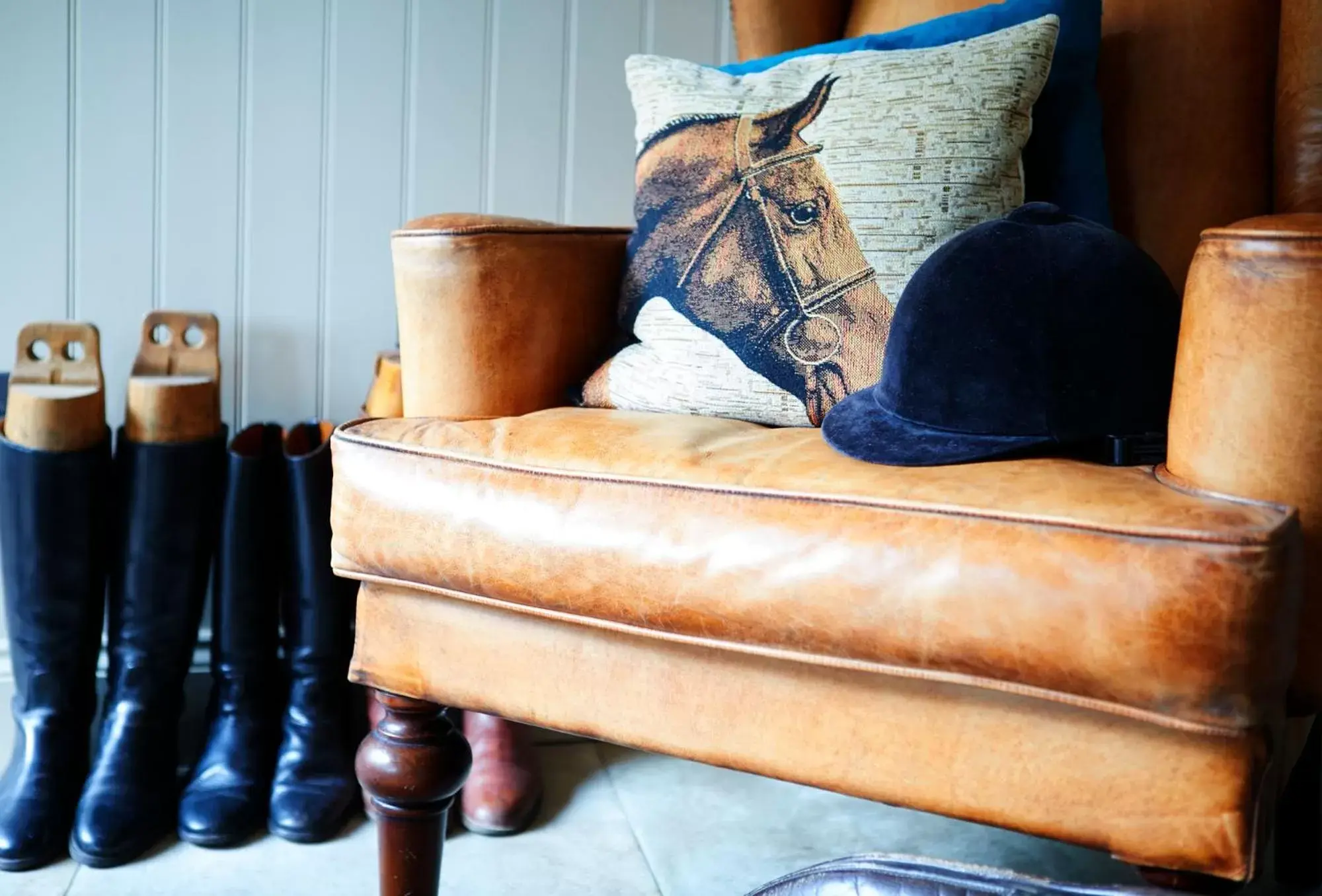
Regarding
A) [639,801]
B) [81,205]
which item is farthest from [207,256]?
[639,801]

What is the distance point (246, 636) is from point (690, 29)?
1.06m

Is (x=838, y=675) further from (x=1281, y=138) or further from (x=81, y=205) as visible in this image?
(x=81, y=205)

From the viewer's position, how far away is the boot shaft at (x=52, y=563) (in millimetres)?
1150

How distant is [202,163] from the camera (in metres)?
1.46

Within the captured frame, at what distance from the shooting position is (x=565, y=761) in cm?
141

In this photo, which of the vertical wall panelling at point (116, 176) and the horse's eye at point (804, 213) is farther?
the vertical wall panelling at point (116, 176)

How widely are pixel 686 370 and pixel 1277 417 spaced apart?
0.53 m

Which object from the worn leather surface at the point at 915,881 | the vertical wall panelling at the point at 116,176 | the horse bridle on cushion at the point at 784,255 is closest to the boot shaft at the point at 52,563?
the vertical wall panelling at the point at 116,176

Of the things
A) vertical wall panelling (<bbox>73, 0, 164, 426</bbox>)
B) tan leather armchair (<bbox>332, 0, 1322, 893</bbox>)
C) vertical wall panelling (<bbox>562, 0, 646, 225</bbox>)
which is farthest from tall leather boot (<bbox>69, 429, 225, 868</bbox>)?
vertical wall panelling (<bbox>562, 0, 646, 225</bbox>)

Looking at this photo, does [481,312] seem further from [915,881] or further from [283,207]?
[915,881]

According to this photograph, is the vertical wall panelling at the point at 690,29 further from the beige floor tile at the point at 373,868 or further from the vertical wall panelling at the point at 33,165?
the beige floor tile at the point at 373,868

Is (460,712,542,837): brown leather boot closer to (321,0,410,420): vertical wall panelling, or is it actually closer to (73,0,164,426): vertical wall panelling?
(321,0,410,420): vertical wall panelling

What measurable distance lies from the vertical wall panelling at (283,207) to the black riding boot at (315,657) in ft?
0.85

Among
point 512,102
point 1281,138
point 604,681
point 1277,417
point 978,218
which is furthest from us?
point 512,102
